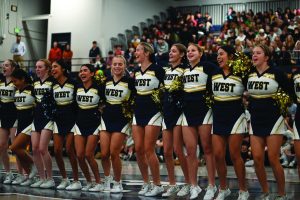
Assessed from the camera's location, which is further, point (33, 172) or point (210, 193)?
point (33, 172)

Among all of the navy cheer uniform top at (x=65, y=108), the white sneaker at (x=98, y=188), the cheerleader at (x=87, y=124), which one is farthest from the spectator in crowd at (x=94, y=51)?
the white sneaker at (x=98, y=188)

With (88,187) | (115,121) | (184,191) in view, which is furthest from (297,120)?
(88,187)

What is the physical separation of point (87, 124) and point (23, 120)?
1.44m

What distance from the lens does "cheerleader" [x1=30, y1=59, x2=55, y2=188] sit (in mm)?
7855

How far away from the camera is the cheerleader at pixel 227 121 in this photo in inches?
247

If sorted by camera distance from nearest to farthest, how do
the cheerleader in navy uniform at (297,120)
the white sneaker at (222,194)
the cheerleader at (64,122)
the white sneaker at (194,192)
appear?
1. the cheerleader in navy uniform at (297,120)
2. the white sneaker at (222,194)
3. the white sneaker at (194,192)
4. the cheerleader at (64,122)

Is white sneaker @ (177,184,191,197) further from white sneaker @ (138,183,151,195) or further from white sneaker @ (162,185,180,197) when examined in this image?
white sneaker @ (138,183,151,195)

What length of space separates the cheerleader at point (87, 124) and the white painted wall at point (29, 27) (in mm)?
17485

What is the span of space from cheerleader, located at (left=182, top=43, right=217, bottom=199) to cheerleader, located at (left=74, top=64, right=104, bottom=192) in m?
1.51

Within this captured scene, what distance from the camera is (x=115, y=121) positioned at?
23.9 ft

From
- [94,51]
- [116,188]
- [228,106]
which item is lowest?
[116,188]

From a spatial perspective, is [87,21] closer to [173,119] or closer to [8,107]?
[8,107]

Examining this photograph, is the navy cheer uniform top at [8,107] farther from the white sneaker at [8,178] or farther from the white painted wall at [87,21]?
the white painted wall at [87,21]

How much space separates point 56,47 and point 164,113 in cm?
1533
